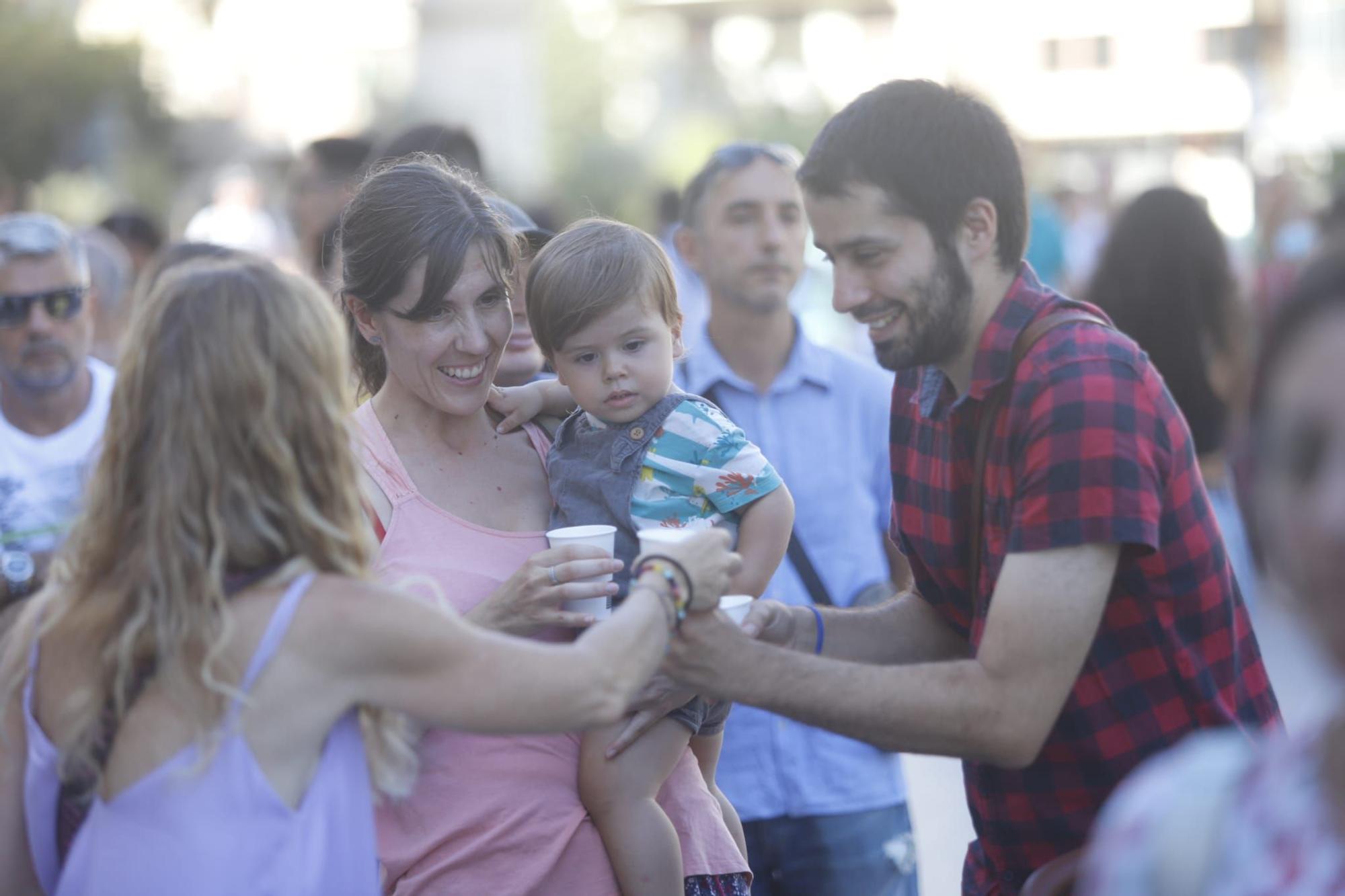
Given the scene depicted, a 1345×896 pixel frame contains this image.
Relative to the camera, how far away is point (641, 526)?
10.2 ft

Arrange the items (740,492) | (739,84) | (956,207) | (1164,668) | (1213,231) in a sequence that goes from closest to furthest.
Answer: (1164,668) → (956,207) → (740,492) → (1213,231) → (739,84)

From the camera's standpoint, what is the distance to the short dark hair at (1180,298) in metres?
5.39

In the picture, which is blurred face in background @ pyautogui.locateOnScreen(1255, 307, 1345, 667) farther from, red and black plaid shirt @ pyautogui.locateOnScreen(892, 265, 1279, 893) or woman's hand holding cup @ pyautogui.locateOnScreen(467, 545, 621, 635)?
woman's hand holding cup @ pyautogui.locateOnScreen(467, 545, 621, 635)

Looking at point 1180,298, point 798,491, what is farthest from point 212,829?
point 1180,298

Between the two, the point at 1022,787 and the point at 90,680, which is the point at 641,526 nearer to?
the point at 1022,787

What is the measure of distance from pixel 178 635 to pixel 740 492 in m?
1.36

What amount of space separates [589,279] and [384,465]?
64cm

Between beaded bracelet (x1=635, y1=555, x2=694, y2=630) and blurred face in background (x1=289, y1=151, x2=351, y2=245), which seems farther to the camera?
blurred face in background (x1=289, y1=151, x2=351, y2=245)

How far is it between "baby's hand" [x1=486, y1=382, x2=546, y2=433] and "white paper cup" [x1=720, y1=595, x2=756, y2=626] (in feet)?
2.65

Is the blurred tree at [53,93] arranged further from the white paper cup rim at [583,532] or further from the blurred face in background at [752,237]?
the white paper cup rim at [583,532]

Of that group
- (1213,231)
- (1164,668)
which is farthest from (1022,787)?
(1213,231)

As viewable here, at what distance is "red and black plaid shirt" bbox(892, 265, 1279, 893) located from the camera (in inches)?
94.5

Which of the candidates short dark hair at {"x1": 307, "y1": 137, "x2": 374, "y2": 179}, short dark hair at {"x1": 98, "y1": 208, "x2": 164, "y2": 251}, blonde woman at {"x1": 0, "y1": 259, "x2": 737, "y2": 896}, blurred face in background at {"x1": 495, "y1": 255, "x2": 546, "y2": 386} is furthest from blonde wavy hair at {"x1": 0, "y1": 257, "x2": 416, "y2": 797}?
short dark hair at {"x1": 98, "y1": 208, "x2": 164, "y2": 251}

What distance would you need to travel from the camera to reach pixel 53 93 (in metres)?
25.5
